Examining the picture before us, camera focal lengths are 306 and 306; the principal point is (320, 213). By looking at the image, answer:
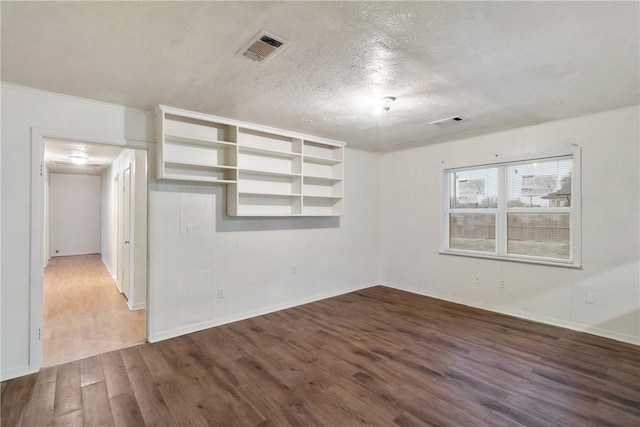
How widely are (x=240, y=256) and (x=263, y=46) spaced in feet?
8.95

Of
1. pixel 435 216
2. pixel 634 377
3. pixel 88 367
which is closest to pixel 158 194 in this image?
pixel 88 367

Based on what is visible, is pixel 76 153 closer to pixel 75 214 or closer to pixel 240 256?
pixel 240 256

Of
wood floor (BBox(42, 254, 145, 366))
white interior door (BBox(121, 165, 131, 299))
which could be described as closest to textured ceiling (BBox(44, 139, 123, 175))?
white interior door (BBox(121, 165, 131, 299))

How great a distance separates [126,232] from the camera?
16.8 ft

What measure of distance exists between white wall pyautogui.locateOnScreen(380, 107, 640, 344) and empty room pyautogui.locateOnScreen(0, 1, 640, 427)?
2cm

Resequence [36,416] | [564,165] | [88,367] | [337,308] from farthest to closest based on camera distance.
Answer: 1. [337,308]
2. [564,165]
3. [88,367]
4. [36,416]

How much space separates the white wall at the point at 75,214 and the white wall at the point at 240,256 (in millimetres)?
8245

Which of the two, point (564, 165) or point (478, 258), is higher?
point (564, 165)

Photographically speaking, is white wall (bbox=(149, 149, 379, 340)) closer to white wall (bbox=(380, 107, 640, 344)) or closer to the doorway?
the doorway

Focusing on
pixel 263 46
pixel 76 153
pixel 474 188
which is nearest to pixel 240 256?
pixel 263 46

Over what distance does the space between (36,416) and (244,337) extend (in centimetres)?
174

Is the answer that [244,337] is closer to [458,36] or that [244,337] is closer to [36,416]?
[36,416]

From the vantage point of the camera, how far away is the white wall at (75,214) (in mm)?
9219

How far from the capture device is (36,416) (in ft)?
6.93
